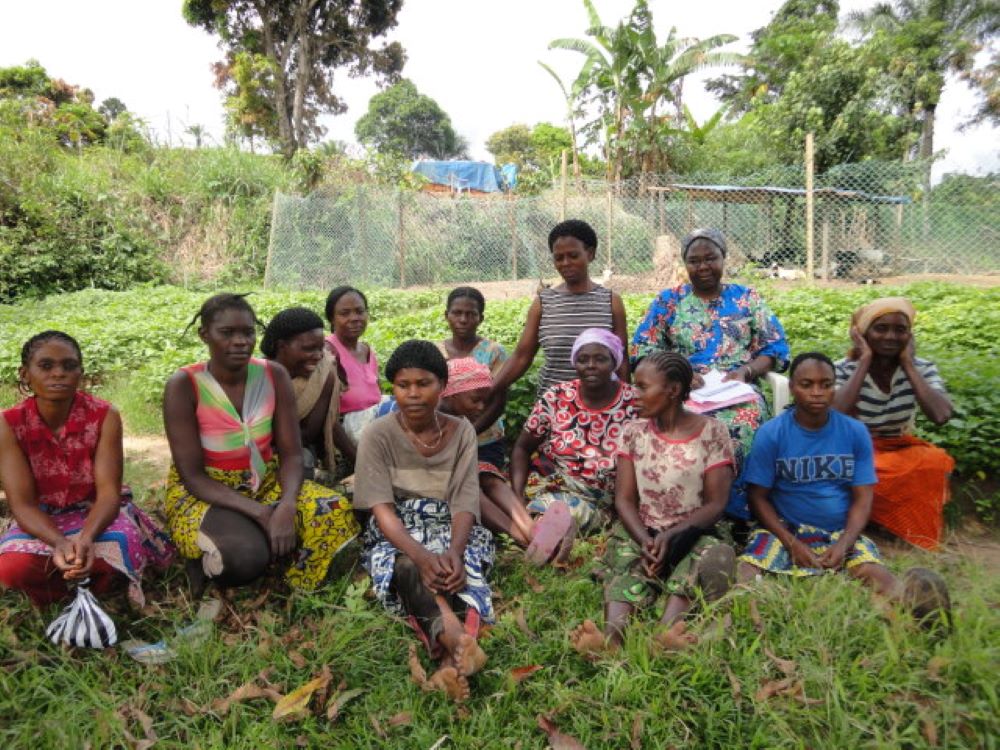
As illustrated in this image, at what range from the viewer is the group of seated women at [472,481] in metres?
2.71

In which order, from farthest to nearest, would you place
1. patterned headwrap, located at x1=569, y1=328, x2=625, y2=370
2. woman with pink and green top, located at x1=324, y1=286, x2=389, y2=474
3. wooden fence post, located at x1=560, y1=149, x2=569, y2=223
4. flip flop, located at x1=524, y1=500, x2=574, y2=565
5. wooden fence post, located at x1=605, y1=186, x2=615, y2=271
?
wooden fence post, located at x1=605, y1=186, x2=615, y2=271
wooden fence post, located at x1=560, y1=149, x2=569, y2=223
woman with pink and green top, located at x1=324, y1=286, x2=389, y2=474
patterned headwrap, located at x1=569, y1=328, x2=625, y2=370
flip flop, located at x1=524, y1=500, x2=574, y2=565

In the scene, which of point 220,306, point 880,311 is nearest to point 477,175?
point 880,311

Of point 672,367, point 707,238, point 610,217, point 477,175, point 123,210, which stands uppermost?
point 477,175

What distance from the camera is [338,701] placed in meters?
2.27

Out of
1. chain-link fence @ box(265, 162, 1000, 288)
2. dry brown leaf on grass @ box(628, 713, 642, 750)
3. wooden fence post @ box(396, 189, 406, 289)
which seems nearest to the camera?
dry brown leaf on grass @ box(628, 713, 642, 750)

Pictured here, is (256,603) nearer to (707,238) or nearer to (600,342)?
(600,342)

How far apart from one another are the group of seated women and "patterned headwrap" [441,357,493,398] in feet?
0.05

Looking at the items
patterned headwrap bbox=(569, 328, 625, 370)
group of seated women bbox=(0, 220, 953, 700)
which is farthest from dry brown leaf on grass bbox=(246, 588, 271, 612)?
patterned headwrap bbox=(569, 328, 625, 370)

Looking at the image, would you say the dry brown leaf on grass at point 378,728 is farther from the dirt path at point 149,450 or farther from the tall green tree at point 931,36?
the tall green tree at point 931,36

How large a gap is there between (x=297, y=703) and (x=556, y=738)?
33.8 inches

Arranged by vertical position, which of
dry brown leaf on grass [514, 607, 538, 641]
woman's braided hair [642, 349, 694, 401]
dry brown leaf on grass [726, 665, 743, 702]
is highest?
woman's braided hair [642, 349, 694, 401]

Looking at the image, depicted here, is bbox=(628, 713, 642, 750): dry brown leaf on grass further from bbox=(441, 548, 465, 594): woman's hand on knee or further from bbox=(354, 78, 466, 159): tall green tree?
bbox=(354, 78, 466, 159): tall green tree

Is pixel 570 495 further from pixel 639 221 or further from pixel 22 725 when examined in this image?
pixel 639 221

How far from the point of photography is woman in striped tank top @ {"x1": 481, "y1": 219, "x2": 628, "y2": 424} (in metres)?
3.93
